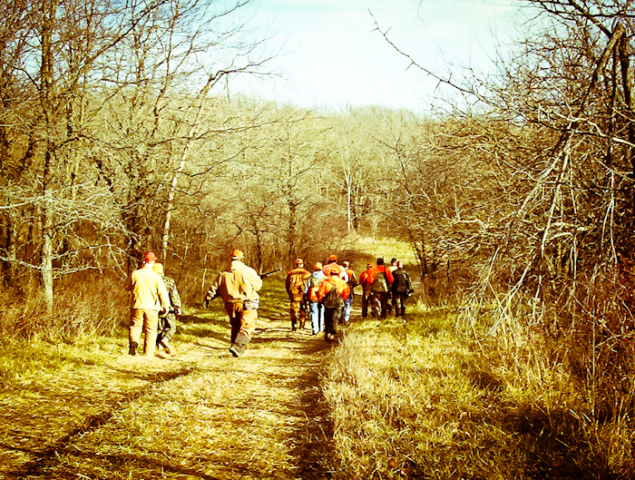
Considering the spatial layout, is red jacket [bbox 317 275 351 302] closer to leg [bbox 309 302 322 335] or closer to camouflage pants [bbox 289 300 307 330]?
leg [bbox 309 302 322 335]

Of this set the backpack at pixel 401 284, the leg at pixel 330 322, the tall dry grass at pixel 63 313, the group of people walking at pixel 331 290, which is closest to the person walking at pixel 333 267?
the group of people walking at pixel 331 290

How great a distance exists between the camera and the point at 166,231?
1155 cm

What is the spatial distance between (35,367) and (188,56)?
7332 millimetres

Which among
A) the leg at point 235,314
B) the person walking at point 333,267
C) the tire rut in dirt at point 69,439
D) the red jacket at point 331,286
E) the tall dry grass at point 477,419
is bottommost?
the tire rut in dirt at point 69,439

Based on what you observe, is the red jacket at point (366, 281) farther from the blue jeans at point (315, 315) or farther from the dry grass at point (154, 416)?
the dry grass at point (154, 416)

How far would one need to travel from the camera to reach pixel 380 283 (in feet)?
43.9

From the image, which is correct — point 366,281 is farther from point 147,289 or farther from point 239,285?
point 147,289

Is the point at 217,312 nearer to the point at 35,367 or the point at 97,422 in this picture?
the point at 35,367

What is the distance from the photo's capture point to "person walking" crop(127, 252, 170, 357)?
8.13 meters

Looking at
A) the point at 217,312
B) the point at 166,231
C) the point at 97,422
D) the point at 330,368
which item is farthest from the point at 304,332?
the point at 97,422

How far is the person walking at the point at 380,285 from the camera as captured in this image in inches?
526

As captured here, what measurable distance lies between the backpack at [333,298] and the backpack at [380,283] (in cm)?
302

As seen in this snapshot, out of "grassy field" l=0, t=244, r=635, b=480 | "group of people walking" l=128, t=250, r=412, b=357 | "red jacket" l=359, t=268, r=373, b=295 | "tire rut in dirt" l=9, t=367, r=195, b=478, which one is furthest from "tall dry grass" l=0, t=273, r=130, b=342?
"red jacket" l=359, t=268, r=373, b=295

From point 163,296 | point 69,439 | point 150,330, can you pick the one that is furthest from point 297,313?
point 69,439
